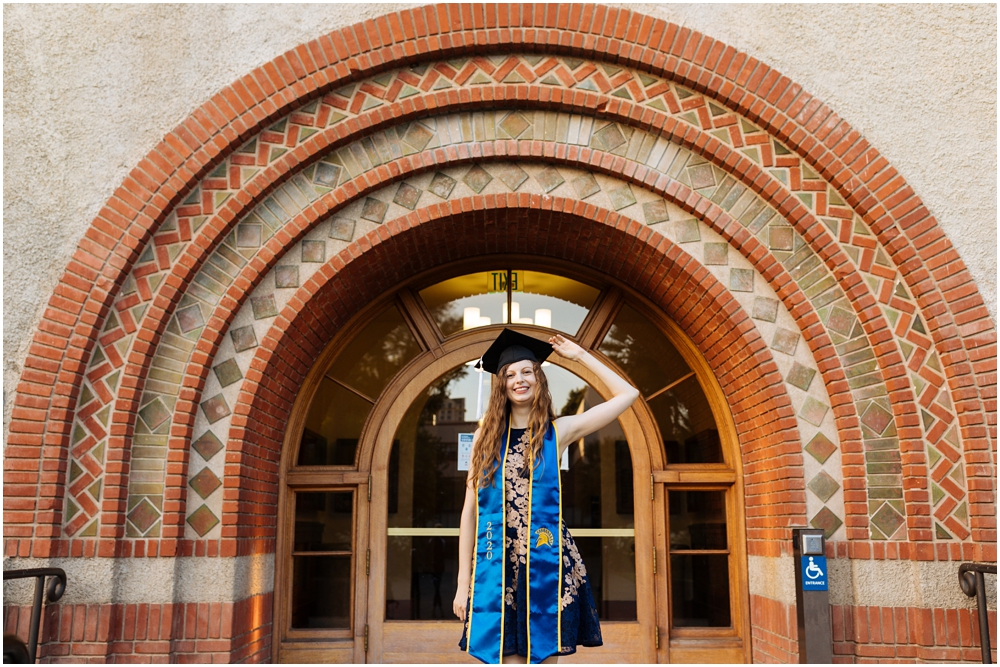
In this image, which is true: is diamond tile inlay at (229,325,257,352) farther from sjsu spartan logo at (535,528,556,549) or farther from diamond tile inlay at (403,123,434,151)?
sjsu spartan logo at (535,528,556,549)

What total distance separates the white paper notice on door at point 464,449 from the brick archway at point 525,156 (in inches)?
78.3

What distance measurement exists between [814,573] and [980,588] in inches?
36.2

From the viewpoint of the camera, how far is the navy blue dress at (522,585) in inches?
138

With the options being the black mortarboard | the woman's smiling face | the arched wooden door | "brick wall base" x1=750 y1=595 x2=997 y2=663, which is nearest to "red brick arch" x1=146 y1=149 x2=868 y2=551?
"brick wall base" x1=750 y1=595 x2=997 y2=663

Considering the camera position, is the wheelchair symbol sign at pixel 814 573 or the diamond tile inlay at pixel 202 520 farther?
the diamond tile inlay at pixel 202 520

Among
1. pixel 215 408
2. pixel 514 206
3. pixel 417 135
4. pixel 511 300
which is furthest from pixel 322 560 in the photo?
pixel 417 135

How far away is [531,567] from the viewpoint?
354 cm

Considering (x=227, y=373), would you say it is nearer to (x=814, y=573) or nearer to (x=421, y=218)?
(x=421, y=218)

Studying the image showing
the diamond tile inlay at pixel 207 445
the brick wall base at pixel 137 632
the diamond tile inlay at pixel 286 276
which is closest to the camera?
the brick wall base at pixel 137 632

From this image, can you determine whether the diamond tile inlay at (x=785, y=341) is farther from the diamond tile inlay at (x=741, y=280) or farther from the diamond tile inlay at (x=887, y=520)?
the diamond tile inlay at (x=887, y=520)

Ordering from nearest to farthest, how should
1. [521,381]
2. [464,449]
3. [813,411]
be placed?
[521,381] → [813,411] → [464,449]

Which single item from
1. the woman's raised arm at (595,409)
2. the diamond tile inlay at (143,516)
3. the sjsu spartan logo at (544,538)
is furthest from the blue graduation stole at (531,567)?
the diamond tile inlay at (143,516)

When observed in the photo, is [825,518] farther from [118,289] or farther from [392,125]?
[118,289]

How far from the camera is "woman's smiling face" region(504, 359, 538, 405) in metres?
3.70
